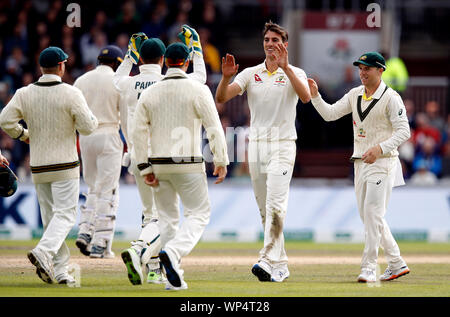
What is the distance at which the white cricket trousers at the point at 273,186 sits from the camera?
11148 mm

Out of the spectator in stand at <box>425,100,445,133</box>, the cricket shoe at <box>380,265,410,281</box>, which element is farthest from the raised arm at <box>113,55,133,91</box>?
the spectator in stand at <box>425,100,445,133</box>

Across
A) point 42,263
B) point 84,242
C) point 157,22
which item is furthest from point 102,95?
point 157,22

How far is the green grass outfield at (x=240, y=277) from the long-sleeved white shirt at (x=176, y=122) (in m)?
1.38

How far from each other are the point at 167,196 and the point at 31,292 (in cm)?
171

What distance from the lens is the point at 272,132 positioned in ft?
37.3

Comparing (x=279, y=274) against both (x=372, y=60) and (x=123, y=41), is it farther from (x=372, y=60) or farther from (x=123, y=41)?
(x=123, y=41)

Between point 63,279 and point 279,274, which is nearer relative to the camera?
point 63,279

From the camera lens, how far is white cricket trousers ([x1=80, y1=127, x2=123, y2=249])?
45.2 feet

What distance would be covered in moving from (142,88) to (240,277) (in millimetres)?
2616

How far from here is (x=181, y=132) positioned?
9.87 metres

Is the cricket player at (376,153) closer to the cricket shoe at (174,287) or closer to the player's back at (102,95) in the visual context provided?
the cricket shoe at (174,287)
